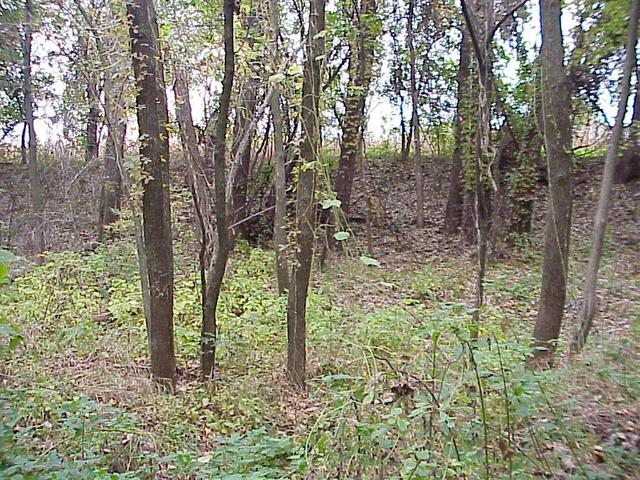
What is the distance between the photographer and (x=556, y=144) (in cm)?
542

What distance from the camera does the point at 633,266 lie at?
397 inches

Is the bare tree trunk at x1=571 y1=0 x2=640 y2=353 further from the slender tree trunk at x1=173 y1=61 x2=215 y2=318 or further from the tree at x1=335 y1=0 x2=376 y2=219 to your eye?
the tree at x1=335 y1=0 x2=376 y2=219

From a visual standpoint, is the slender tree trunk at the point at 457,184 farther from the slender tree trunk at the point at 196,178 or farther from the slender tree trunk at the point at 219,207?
the slender tree trunk at the point at 219,207

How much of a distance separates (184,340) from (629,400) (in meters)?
4.87

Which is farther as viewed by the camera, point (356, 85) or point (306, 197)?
point (356, 85)

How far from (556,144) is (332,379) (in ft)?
12.1

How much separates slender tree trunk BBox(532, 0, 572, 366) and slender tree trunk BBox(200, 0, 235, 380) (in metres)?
2.96

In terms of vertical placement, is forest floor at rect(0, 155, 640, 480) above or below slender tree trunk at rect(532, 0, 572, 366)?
below

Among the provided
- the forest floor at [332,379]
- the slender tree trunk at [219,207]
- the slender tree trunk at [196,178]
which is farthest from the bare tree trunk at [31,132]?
the slender tree trunk at [219,207]

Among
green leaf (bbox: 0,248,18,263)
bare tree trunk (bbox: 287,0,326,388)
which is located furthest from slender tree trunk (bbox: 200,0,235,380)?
green leaf (bbox: 0,248,18,263)

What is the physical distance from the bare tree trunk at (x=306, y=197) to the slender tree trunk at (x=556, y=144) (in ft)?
7.04

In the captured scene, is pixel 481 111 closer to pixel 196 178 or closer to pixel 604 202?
pixel 604 202

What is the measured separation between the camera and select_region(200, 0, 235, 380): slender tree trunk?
205 inches

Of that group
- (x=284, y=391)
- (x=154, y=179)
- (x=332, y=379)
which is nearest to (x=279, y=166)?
(x=154, y=179)
